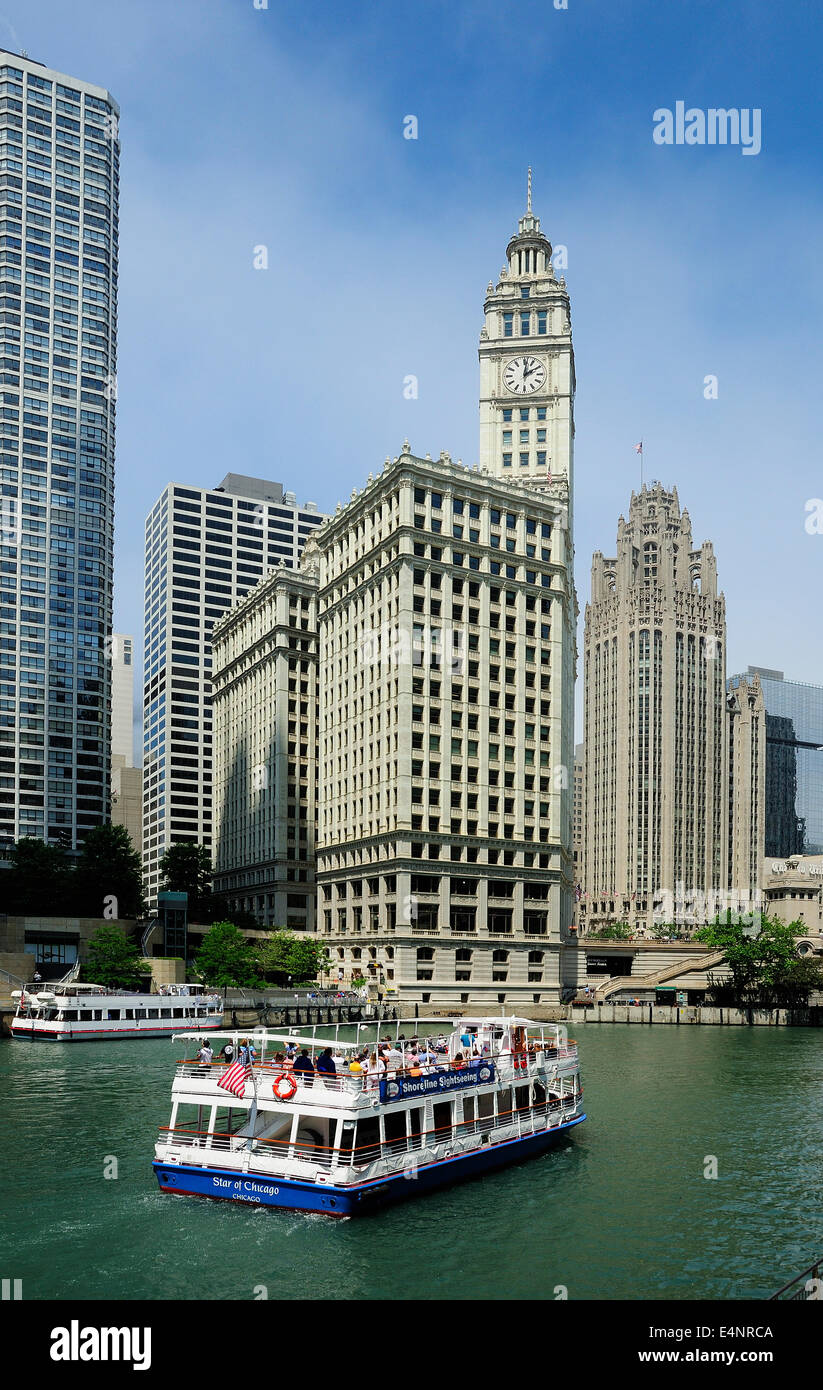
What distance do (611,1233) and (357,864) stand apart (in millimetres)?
103907

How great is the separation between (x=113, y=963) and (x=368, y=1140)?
7644cm

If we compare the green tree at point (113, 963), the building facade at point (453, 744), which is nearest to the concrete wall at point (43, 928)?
the green tree at point (113, 963)

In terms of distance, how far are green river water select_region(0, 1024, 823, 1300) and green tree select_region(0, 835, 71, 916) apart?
90.5m

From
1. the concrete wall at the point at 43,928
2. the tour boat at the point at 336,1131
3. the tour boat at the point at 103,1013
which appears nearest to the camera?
the tour boat at the point at 336,1131

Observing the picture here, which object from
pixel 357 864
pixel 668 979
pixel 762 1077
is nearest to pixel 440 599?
pixel 357 864

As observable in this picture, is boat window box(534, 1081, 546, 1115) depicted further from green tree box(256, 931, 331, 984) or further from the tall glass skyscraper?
the tall glass skyscraper

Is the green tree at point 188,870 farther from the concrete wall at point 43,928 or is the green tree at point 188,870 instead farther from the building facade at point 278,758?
the concrete wall at point 43,928

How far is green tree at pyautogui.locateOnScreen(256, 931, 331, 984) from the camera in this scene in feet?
401

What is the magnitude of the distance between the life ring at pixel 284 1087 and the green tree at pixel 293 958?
281 feet

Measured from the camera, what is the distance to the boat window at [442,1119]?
40219 millimetres

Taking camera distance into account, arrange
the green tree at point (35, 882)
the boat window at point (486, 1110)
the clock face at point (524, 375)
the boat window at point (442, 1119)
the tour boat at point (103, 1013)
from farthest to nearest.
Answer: the clock face at point (524, 375) → the green tree at point (35, 882) → the tour boat at point (103, 1013) → the boat window at point (486, 1110) → the boat window at point (442, 1119)

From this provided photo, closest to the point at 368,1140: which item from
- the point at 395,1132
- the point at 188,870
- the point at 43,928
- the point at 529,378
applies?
the point at 395,1132

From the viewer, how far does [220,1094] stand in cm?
3772

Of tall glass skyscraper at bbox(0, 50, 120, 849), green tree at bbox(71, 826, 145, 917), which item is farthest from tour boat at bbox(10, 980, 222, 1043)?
tall glass skyscraper at bbox(0, 50, 120, 849)
